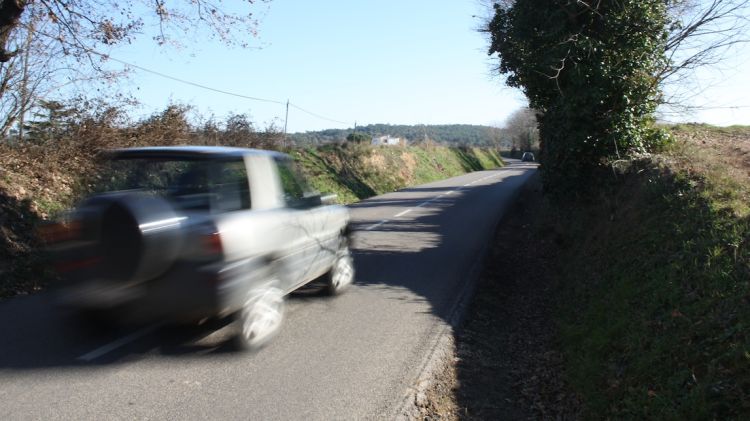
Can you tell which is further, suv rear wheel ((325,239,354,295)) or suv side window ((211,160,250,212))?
suv rear wheel ((325,239,354,295))

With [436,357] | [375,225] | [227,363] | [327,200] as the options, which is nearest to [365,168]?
[375,225]

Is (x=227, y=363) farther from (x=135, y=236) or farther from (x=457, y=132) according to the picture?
(x=457, y=132)

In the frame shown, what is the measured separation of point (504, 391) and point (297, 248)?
8.50ft

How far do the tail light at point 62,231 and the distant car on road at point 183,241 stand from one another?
0.03 ft

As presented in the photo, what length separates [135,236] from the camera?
4438mm

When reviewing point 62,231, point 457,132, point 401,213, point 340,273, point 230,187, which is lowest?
point 401,213

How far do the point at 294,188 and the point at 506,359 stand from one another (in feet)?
10.1

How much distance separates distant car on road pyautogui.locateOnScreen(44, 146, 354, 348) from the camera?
14.6 ft

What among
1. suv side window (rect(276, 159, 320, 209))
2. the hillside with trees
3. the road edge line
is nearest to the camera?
the road edge line

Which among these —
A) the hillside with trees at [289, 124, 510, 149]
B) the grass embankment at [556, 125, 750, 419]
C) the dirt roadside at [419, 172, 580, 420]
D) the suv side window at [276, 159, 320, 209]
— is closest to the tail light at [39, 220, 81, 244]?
the suv side window at [276, 159, 320, 209]

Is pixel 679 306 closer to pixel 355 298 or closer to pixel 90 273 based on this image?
pixel 355 298

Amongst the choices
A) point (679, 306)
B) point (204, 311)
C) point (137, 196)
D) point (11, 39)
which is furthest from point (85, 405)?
point (11, 39)

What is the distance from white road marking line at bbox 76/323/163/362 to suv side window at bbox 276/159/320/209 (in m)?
1.89

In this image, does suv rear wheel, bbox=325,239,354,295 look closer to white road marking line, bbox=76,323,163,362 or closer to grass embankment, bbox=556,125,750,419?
white road marking line, bbox=76,323,163,362
